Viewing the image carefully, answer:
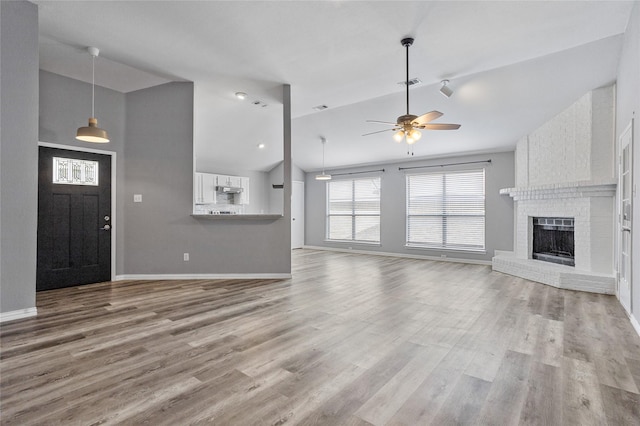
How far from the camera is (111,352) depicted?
2.50 m

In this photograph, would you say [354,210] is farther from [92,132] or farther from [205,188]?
[92,132]

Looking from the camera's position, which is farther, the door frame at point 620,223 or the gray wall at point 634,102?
the door frame at point 620,223

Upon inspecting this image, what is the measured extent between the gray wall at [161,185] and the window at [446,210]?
5.29 m

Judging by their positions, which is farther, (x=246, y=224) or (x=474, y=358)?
(x=246, y=224)

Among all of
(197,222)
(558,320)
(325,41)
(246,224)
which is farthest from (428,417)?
(197,222)

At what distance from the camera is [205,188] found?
822cm

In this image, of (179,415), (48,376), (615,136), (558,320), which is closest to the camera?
(179,415)

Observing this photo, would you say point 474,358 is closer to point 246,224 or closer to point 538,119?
point 246,224

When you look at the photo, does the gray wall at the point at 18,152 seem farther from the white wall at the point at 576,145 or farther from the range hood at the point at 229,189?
the white wall at the point at 576,145

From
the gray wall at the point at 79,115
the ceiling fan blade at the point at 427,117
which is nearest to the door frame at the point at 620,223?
the ceiling fan blade at the point at 427,117

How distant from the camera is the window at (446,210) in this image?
24.5 feet

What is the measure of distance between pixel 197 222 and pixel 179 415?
393cm

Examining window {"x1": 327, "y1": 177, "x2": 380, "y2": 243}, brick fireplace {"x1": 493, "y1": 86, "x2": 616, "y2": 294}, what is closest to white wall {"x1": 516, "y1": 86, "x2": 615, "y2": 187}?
brick fireplace {"x1": 493, "y1": 86, "x2": 616, "y2": 294}

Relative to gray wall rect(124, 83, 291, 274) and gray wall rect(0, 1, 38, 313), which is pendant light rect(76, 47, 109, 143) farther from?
gray wall rect(124, 83, 291, 274)
